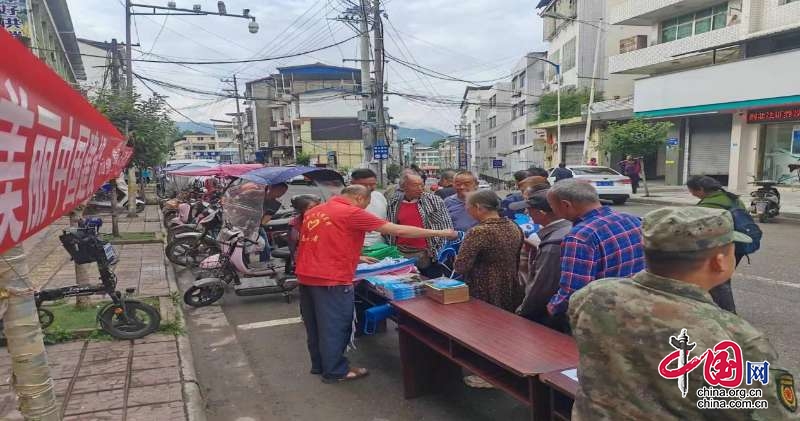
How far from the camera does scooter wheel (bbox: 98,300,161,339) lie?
4633 millimetres

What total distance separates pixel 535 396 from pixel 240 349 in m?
3.30

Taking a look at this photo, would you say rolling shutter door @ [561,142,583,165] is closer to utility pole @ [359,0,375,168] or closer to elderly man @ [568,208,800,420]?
utility pole @ [359,0,375,168]

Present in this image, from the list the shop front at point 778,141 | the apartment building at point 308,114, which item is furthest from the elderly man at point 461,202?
the apartment building at point 308,114

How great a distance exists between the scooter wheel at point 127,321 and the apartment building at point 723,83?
61.4ft

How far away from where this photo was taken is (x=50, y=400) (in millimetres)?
2242

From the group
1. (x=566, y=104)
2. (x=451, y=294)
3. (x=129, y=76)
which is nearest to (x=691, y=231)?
(x=451, y=294)

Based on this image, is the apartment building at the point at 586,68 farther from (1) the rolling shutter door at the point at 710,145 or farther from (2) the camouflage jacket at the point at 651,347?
(2) the camouflage jacket at the point at 651,347

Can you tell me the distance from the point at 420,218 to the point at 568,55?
2977cm

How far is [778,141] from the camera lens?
1775 centimetres

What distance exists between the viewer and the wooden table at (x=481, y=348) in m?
2.52

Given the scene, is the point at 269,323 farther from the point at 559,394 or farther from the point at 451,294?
the point at 559,394

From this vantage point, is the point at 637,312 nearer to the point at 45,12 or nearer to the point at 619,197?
the point at 619,197

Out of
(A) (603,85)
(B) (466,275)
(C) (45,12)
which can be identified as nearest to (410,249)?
(B) (466,275)

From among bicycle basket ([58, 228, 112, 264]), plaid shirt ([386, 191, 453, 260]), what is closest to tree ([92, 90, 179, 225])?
bicycle basket ([58, 228, 112, 264])
